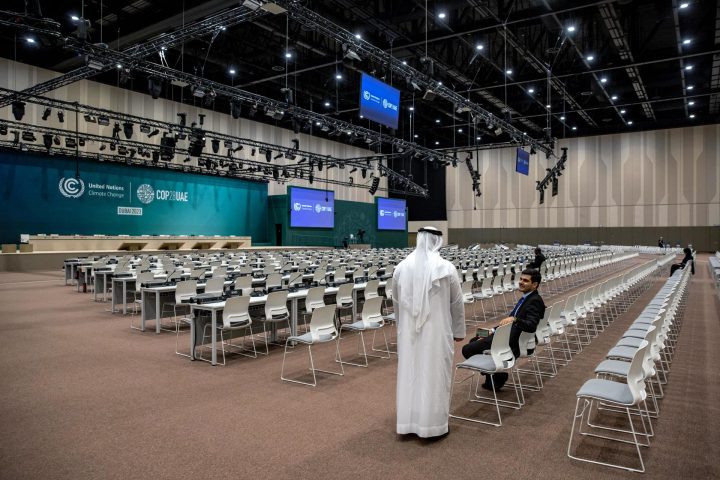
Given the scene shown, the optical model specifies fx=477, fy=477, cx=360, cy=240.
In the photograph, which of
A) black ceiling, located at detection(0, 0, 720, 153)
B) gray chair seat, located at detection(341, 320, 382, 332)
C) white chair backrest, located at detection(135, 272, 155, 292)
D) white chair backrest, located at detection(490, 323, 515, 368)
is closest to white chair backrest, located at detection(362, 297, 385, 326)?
gray chair seat, located at detection(341, 320, 382, 332)

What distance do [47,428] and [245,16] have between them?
9381 millimetres

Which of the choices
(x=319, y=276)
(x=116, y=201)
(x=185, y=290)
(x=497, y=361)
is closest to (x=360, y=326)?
(x=497, y=361)

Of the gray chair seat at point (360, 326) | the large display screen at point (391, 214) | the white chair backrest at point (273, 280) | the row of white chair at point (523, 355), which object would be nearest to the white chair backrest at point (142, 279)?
the white chair backrest at point (273, 280)

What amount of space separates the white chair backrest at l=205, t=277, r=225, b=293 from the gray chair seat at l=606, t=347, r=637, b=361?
241 inches

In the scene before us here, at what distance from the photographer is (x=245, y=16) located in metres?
10.6

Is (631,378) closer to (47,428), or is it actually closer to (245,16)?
Result: (47,428)

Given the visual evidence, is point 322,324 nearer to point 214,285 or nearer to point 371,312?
point 371,312

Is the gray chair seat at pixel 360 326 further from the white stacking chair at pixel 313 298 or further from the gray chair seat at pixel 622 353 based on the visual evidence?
the gray chair seat at pixel 622 353

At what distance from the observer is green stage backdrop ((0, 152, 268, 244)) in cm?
2047

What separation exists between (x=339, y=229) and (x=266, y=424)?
29009 millimetres

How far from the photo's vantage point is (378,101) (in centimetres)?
1142

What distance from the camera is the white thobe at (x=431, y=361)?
3486 millimetres

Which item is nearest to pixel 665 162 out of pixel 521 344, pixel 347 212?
pixel 347 212

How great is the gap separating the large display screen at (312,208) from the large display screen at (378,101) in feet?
59.6
